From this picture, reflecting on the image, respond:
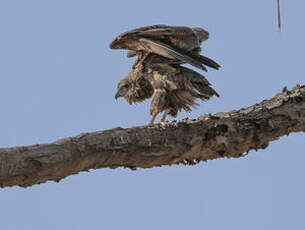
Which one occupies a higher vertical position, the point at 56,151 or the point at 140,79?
the point at 140,79

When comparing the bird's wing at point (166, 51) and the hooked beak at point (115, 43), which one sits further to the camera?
the hooked beak at point (115, 43)

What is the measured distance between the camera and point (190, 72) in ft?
31.3

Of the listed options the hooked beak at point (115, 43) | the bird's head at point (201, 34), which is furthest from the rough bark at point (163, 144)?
the hooked beak at point (115, 43)

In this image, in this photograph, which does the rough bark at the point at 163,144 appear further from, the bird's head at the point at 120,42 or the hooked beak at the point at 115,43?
the hooked beak at the point at 115,43

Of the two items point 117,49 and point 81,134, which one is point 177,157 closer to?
point 81,134

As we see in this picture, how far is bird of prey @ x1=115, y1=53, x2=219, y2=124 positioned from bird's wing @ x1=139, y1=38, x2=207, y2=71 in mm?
232

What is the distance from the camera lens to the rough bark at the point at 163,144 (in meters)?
6.83

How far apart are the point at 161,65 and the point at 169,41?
32 centimetres

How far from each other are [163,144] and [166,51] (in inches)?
71.7

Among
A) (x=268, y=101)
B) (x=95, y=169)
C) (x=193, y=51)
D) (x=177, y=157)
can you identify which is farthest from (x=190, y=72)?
(x=95, y=169)

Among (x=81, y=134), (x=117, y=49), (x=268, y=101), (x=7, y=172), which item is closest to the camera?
(x=7, y=172)

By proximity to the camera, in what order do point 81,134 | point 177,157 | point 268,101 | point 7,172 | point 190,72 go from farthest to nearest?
point 190,72 < point 268,101 < point 177,157 < point 81,134 < point 7,172

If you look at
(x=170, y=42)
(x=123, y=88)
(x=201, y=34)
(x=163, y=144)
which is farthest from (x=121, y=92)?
(x=163, y=144)

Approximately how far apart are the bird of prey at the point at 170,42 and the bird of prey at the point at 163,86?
0.16 m
